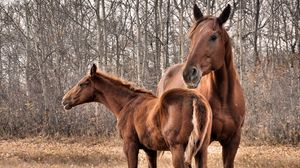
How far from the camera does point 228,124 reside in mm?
5930

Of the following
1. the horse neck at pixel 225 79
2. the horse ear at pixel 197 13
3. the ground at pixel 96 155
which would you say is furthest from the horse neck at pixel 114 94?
the ground at pixel 96 155

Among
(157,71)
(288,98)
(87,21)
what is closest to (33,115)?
(157,71)

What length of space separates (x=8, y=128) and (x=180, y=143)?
12.6 metres

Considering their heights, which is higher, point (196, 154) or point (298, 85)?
point (298, 85)

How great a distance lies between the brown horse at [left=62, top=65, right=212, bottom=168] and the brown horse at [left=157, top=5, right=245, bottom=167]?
31cm

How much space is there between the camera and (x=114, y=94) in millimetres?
7422

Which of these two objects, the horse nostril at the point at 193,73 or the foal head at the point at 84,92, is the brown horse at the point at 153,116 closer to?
the foal head at the point at 84,92

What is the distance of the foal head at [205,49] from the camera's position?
215 inches

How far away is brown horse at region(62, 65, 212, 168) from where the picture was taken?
18.2ft

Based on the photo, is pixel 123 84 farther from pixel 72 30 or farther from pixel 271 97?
pixel 72 30

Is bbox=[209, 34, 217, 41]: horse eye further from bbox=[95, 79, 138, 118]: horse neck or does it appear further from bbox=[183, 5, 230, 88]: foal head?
bbox=[95, 79, 138, 118]: horse neck

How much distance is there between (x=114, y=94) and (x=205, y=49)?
2.24m

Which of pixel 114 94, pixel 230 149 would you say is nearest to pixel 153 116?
pixel 230 149

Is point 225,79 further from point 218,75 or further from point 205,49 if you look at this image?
point 205,49
